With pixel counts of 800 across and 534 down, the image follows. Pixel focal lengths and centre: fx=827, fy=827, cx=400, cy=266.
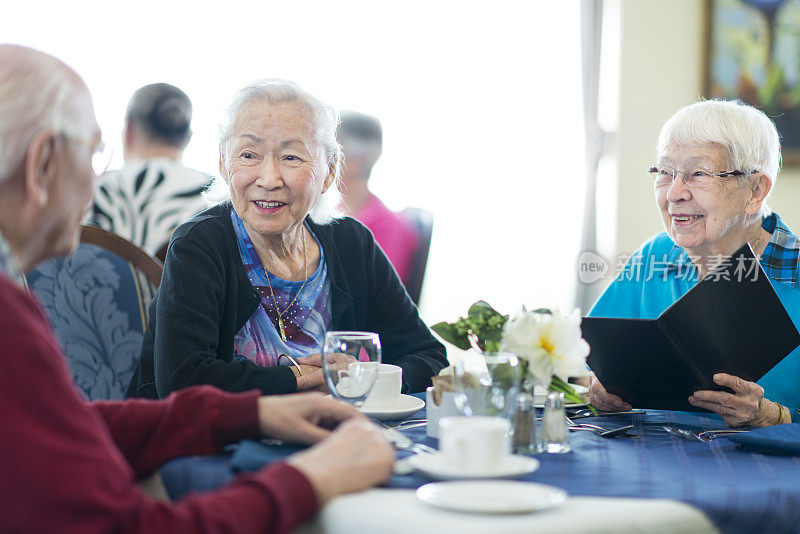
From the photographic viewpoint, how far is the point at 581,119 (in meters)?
4.72

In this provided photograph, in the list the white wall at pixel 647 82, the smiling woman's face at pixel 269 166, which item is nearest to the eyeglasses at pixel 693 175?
the smiling woman's face at pixel 269 166

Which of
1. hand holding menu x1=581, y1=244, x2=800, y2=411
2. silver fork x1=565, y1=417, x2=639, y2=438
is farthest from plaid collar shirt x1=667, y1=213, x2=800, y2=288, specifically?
silver fork x1=565, y1=417, x2=639, y2=438

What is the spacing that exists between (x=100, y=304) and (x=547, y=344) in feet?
3.81

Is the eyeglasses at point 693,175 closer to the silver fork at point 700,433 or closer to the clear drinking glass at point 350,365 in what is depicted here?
the silver fork at point 700,433

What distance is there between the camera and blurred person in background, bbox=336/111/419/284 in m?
3.37

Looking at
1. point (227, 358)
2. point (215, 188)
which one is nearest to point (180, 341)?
point (227, 358)

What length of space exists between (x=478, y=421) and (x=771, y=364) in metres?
0.72

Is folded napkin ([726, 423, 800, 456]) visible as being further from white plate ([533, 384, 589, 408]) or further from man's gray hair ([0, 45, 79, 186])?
man's gray hair ([0, 45, 79, 186])

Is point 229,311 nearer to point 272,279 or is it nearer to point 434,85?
point 272,279

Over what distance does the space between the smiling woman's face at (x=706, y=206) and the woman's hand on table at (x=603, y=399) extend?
58 cm

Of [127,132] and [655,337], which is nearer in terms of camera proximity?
[655,337]

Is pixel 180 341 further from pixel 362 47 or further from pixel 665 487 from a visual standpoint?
pixel 362 47

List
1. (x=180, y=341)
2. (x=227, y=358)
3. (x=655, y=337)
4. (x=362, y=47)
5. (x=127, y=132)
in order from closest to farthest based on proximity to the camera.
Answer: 1. (x=655, y=337)
2. (x=180, y=341)
3. (x=227, y=358)
4. (x=127, y=132)
5. (x=362, y=47)

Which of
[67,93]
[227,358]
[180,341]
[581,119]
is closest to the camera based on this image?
[67,93]
